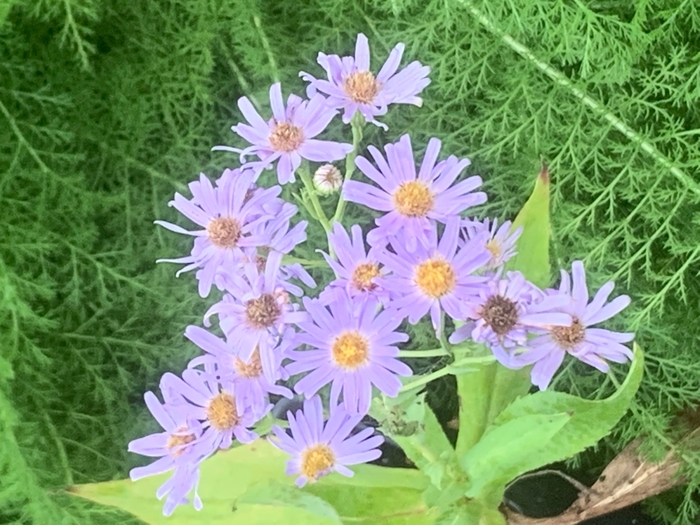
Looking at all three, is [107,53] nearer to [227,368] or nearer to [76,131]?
[76,131]

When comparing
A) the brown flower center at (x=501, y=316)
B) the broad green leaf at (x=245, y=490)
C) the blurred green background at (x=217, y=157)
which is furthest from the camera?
the blurred green background at (x=217, y=157)

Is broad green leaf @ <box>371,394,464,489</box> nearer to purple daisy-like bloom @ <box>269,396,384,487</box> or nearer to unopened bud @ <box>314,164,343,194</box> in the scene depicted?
purple daisy-like bloom @ <box>269,396,384,487</box>

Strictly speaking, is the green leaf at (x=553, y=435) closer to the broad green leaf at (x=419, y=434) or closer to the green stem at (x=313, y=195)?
the broad green leaf at (x=419, y=434)

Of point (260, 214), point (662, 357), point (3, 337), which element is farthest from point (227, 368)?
point (662, 357)

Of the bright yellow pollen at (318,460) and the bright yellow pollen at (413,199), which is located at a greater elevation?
the bright yellow pollen at (413,199)

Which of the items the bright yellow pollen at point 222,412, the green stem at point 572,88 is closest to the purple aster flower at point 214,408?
the bright yellow pollen at point 222,412

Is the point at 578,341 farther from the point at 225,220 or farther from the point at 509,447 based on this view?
the point at 225,220

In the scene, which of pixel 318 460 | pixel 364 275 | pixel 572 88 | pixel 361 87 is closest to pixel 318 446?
pixel 318 460
